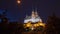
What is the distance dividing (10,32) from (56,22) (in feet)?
3.20

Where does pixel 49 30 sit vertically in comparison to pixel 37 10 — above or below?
below

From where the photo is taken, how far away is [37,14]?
10.3 m

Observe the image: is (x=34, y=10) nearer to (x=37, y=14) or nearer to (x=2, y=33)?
(x=37, y=14)

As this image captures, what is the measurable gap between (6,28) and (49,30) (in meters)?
0.89

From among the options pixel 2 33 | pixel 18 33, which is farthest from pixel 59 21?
pixel 2 33

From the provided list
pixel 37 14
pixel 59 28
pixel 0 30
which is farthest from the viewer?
pixel 37 14

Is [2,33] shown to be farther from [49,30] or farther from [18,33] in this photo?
[49,30]

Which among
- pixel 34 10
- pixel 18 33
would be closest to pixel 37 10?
pixel 34 10

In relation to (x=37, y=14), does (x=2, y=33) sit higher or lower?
lower

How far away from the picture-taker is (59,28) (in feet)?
11.4

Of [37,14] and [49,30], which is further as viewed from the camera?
[37,14]

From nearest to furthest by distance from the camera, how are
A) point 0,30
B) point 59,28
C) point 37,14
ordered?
point 59,28
point 0,30
point 37,14

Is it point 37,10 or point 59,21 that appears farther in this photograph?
point 37,10

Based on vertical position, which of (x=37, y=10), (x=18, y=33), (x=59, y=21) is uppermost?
(x=37, y=10)
